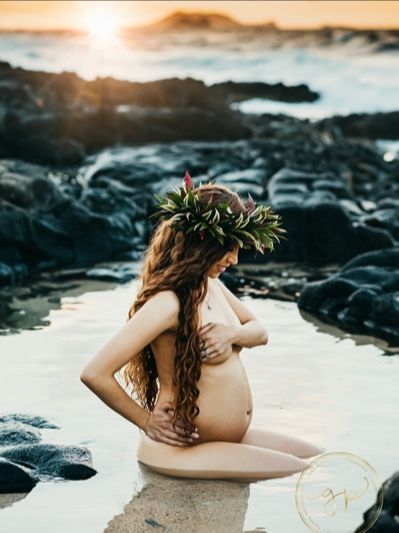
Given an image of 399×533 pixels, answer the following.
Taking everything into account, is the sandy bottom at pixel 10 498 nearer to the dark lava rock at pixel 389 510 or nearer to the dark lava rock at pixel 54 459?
the dark lava rock at pixel 54 459

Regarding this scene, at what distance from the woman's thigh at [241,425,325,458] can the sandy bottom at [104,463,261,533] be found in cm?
38

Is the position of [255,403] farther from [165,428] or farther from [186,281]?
[186,281]

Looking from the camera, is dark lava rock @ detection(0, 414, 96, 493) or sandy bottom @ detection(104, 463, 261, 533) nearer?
sandy bottom @ detection(104, 463, 261, 533)

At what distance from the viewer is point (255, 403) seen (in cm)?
750

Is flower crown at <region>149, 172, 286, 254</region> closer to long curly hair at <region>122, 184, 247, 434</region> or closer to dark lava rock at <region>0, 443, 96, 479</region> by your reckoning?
long curly hair at <region>122, 184, 247, 434</region>

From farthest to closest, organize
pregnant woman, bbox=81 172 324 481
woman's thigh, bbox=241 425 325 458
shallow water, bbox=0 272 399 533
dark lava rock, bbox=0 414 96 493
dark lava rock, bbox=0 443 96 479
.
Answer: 1. woman's thigh, bbox=241 425 325 458
2. dark lava rock, bbox=0 443 96 479
3. dark lava rock, bbox=0 414 96 493
4. pregnant woman, bbox=81 172 324 481
5. shallow water, bbox=0 272 399 533

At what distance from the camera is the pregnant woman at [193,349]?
567 cm

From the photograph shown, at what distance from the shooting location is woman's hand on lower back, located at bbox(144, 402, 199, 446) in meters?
5.79

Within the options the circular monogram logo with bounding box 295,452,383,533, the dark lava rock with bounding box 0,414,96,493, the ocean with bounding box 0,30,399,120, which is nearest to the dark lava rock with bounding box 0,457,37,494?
the dark lava rock with bounding box 0,414,96,493

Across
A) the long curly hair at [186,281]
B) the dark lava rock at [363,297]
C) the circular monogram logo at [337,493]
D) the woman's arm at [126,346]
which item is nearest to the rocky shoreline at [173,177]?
the dark lava rock at [363,297]

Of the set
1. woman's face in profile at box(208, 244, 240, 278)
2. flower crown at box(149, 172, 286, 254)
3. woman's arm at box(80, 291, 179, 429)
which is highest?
flower crown at box(149, 172, 286, 254)

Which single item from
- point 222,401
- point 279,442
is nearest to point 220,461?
point 222,401

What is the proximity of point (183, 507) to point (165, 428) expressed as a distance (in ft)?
1.58

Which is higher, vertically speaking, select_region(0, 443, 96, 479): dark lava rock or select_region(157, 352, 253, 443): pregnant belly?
select_region(157, 352, 253, 443): pregnant belly
